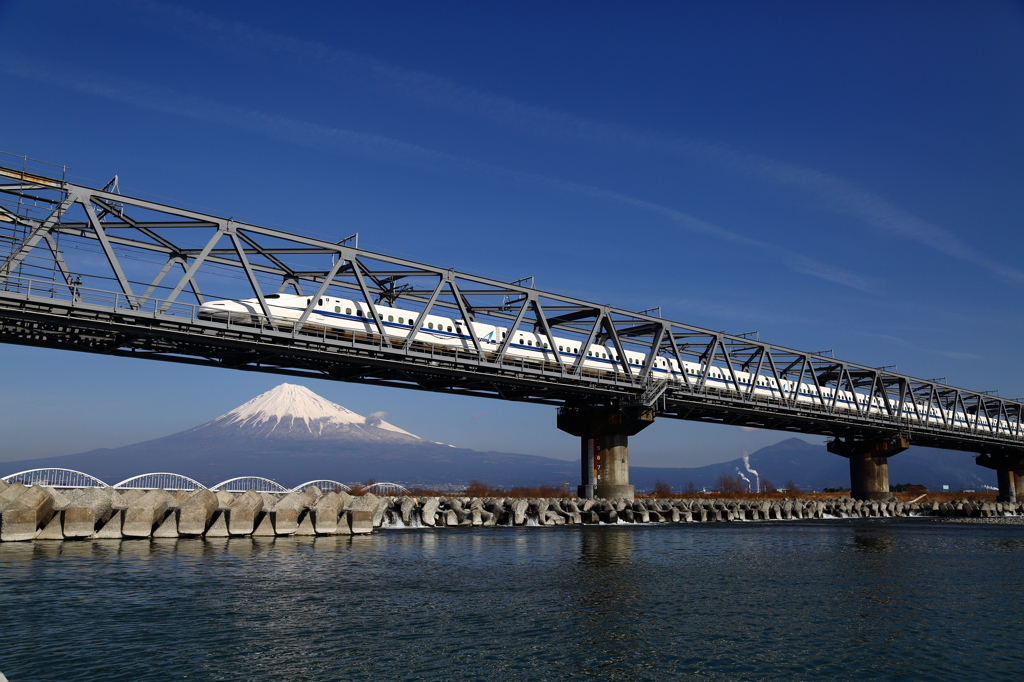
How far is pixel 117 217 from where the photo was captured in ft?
133

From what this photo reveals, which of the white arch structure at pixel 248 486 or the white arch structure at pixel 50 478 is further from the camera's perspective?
the white arch structure at pixel 248 486

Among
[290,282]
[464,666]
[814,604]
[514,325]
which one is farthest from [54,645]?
[514,325]

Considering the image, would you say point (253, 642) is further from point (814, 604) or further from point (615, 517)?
point (615, 517)

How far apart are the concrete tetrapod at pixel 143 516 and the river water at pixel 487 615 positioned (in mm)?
1208

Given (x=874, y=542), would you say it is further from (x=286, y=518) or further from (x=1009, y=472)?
(x=1009, y=472)

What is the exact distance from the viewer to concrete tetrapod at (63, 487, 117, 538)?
31.2 meters

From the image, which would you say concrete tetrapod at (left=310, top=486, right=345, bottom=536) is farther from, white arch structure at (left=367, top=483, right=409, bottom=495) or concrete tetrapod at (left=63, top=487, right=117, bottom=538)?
white arch structure at (left=367, top=483, right=409, bottom=495)

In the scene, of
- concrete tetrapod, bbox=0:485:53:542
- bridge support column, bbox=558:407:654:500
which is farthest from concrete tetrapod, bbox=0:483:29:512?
bridge support column, bbox=558:407:654:500

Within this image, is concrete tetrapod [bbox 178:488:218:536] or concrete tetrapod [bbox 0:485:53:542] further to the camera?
concrete tetrapod [bbox 178:488:218:536]

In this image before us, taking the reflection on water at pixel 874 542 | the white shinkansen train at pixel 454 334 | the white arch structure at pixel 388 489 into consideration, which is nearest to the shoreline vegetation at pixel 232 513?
the white shinkansen train at pixel 454 334

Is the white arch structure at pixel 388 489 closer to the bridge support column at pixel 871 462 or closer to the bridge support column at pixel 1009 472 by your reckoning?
the bridge support column at pixel 871 462

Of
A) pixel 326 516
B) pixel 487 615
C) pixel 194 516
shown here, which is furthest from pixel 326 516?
pixel 487 615

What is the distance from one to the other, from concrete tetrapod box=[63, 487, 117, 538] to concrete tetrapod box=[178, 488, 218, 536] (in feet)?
9.99

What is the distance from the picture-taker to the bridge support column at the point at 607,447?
212 feet
